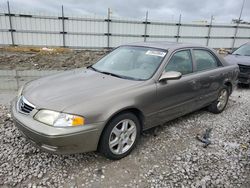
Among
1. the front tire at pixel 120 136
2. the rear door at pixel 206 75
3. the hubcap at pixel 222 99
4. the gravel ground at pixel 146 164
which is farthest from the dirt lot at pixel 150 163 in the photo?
the hubcap at pixel 222 99

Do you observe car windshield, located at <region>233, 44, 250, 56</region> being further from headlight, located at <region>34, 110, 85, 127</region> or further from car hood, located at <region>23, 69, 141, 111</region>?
headlight, located at <region>34, 110, 85, 127</region>

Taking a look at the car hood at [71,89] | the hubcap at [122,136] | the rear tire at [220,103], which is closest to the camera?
the car hood at [71,89]

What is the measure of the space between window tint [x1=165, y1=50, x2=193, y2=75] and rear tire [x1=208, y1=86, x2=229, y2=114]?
1.31 m

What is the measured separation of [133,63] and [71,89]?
1205 mm

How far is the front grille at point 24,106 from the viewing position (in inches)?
102

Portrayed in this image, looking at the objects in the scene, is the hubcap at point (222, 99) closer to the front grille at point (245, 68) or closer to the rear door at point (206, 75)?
the rear door at point (206, 75)

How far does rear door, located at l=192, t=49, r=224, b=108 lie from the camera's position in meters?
Answer: 3.92

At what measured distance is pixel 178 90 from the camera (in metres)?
3.44

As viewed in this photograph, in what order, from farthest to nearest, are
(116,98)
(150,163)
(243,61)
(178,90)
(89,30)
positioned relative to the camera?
(89,30)
(243,61)
(178,90)
(150,163)
(116,98)

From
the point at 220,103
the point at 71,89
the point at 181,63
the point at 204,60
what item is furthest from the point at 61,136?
the point at 220,103

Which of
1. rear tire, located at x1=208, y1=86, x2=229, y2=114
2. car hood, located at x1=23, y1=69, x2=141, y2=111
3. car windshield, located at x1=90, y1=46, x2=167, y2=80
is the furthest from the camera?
rear tire, located at x1=208, y1=86, x2=229, y2=114

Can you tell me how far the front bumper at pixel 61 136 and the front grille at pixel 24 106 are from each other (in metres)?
0.09

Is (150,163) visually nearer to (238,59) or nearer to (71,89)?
(71,89)

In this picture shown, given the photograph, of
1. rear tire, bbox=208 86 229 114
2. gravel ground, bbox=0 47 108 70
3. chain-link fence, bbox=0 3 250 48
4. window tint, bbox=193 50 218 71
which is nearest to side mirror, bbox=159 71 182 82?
window tint, bbox=193 50 218 71
